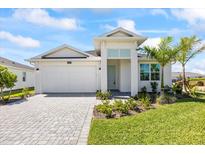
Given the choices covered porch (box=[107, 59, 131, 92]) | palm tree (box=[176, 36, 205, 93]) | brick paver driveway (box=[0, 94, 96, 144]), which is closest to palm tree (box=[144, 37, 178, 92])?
palm tree (box=[176, 36, 205, 93])

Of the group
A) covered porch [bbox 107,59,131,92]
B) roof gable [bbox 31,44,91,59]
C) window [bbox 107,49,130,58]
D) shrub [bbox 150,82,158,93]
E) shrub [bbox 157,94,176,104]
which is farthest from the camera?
roof gable [bbox 31,44,91,59]

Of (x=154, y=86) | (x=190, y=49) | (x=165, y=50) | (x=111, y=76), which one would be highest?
(x=190, y=49)

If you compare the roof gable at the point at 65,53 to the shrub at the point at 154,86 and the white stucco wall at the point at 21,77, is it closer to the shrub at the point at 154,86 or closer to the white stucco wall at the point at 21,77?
the white stucco wall at the point at 21,77

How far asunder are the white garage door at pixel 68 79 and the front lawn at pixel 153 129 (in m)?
11.0

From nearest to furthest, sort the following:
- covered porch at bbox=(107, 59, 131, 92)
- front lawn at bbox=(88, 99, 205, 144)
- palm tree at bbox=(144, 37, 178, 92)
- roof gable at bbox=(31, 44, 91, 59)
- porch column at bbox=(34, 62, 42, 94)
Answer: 1. front lawn at bbox=(88, 99, 205, 144)
2. palm tree at bbox=(144, 37, 178, 92)
3. covered porch at bbox=(107, 59, 131, 92)
4. porch column at bbox=(34, 62, 42, 94)
5. roof gable at bbox=(31, 44, 91, 59)

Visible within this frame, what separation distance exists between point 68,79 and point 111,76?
4120 mm

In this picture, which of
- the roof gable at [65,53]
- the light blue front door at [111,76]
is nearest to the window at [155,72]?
the light blue front door at [111,76]

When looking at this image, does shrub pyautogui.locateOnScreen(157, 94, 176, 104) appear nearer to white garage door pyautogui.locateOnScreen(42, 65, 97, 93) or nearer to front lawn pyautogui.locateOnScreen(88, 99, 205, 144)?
front lawn pyautogui.locateOnScreen(88, 99, 205, 144)

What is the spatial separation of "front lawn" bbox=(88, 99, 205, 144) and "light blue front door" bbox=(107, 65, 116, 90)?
12.1 metres

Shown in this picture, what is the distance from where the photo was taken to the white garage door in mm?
20531

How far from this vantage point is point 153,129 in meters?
7.67

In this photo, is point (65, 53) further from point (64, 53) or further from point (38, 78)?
point (38, 78)

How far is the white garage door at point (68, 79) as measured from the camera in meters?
20.5

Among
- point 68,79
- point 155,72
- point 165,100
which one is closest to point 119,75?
point 155,72
